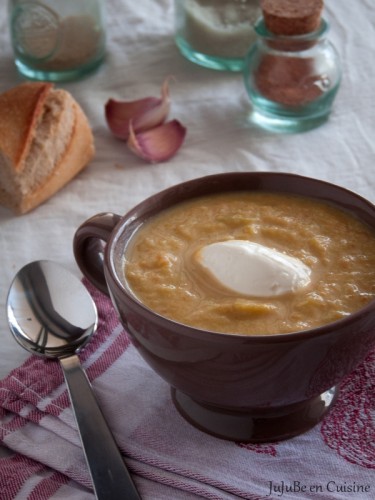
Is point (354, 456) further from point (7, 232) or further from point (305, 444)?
point (7, 232)

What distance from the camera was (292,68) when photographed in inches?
69.9

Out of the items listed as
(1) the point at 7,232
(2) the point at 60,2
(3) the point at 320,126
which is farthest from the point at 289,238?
(2) the point at 60,2

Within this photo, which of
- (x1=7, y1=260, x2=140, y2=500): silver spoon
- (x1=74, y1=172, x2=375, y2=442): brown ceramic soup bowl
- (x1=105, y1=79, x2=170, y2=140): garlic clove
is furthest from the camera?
(x1=105, y1=79, x2=170, y2=140): garlic clove

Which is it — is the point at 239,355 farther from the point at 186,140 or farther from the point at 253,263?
the point at 186,140

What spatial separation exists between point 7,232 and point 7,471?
0.63 metres

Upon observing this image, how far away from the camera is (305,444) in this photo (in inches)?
40.3

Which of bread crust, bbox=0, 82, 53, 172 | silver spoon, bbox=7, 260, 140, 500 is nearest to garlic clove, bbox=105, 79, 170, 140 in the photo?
bread crust, bbox=0, 82, 53, 172

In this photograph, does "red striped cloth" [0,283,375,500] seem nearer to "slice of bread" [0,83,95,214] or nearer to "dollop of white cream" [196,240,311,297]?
"dollop of white cream" [196,240,311,297]

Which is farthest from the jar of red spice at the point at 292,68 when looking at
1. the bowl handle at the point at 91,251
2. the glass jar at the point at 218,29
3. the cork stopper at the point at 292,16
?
the bowl handle at the point at 91,251

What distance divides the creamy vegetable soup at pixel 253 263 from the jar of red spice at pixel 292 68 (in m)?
0.68

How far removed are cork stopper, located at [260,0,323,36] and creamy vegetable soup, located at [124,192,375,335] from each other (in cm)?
67

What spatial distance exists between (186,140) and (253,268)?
2.81 feet

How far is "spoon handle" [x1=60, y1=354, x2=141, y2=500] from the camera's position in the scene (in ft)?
3.10

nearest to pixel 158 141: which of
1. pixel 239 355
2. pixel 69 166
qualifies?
pixel 69 166
